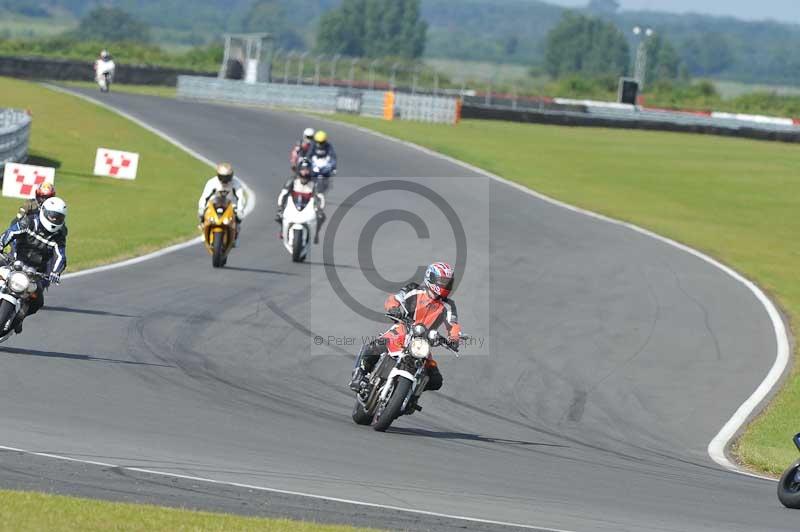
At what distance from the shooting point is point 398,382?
12.7 meters

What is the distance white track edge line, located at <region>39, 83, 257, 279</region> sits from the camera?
22438 millimetres

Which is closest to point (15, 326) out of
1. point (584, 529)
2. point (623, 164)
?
point (584, 529)

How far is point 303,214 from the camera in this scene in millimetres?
24062

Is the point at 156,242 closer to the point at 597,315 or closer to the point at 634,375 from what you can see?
the point at 597,315

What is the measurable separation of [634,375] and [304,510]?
946cm

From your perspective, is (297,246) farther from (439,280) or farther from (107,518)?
(107,518)

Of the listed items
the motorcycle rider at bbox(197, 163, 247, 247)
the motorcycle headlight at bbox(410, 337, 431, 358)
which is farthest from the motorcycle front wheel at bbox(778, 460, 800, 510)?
the motorcycle rider at bbox(197, 163, 247, 247)

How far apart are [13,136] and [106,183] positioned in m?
3.03

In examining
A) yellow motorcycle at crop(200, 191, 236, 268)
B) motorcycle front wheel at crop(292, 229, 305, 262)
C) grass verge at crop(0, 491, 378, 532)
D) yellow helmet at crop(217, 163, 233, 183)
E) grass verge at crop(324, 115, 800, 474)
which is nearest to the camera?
grass verge at crop(0, 491, 378, 532)

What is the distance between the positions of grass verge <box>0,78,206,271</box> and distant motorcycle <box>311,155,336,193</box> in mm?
2650

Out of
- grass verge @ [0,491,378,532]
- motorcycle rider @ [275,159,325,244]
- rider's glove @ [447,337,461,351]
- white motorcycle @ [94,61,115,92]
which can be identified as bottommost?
grass verge @ [0,491,378,532]

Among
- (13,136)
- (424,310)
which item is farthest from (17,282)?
(13,136)

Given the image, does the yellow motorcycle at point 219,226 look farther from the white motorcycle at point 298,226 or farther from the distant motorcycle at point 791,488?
the distant motorcycle at point 791,488

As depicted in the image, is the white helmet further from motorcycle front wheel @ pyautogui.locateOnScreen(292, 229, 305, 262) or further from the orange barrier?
the orange barrier
